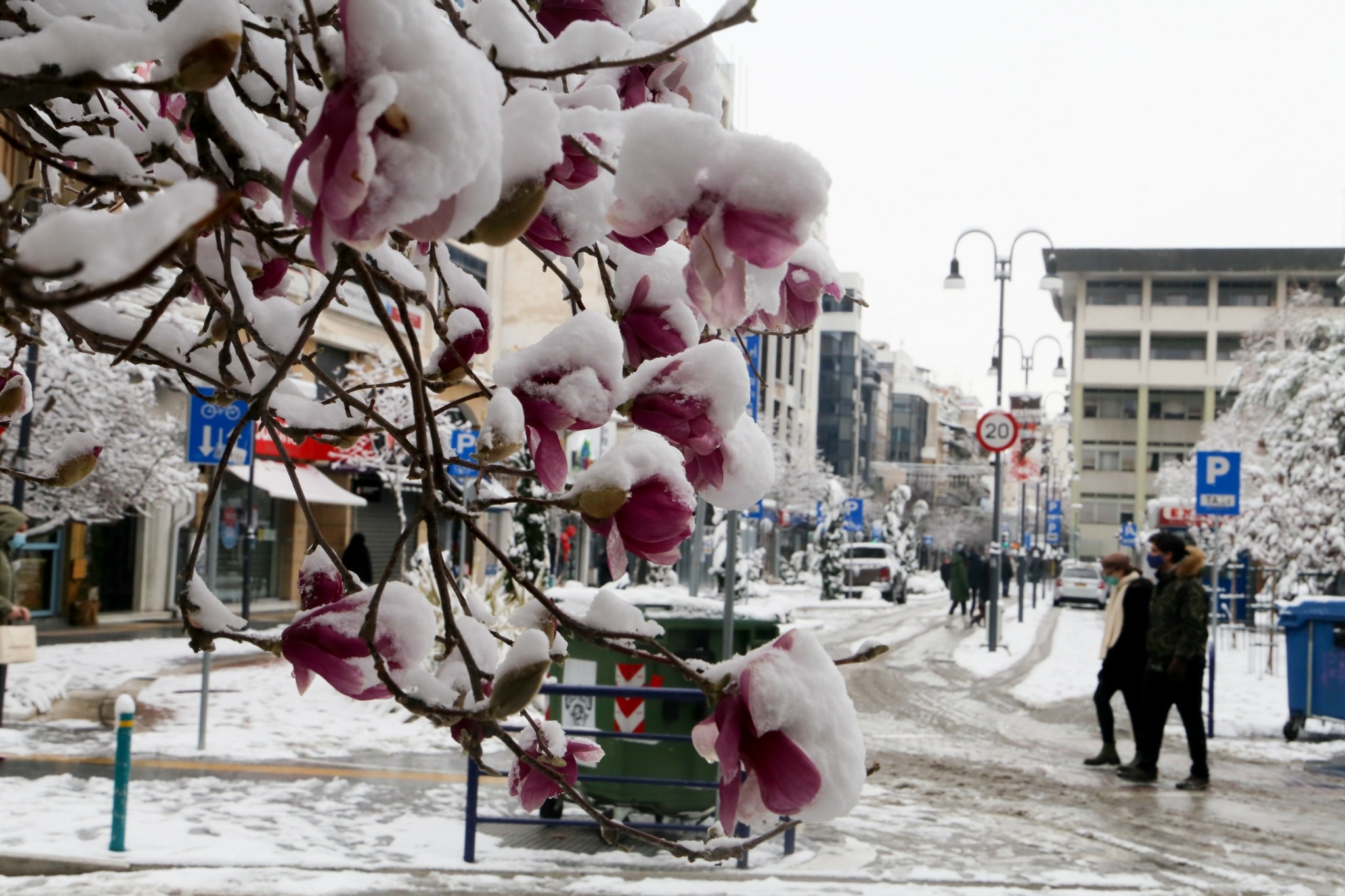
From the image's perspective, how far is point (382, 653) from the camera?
0.99 meters

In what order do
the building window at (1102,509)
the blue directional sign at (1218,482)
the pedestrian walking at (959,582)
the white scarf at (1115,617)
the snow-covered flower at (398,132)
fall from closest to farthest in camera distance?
the snow-covered flower at (398,132), the white scarf at (1115,617), the blue directional sign at (1218,482), the pedestrian walking at (959,582), the building window at (1102,509)

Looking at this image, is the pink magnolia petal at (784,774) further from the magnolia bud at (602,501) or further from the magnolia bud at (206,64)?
the magnolia bud at (206,64)

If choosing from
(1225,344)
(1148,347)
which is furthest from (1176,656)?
(1225,344)

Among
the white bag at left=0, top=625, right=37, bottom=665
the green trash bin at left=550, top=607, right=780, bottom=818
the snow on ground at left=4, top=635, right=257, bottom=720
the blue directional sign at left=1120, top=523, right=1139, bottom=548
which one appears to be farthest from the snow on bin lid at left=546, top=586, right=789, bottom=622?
the blue directional sign at left=1120, top=523, right=1139, bottom=548

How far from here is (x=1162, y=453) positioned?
239 ft

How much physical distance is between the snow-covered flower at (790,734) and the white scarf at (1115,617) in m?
9.67

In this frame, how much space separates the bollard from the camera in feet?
18.8

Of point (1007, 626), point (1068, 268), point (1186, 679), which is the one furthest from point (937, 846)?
point (1068, 268)

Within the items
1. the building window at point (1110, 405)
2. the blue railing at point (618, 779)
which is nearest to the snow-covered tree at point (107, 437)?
the blue railing at point (618, 779)

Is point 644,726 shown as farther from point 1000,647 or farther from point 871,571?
point 871,571

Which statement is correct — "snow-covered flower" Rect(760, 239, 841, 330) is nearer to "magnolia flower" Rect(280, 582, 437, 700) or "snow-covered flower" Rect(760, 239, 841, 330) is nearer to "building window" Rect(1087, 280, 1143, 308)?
"magnolia flower" Rect(280, 582, 437, 700)

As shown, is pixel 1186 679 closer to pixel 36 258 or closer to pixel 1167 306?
pixel 36 258

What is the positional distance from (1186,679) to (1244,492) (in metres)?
26.7

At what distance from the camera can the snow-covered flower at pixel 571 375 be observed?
1.04 m
